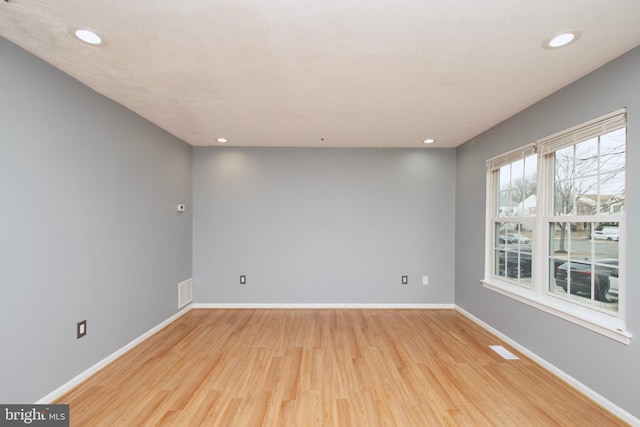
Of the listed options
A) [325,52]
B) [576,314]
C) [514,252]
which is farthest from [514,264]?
[325,52]

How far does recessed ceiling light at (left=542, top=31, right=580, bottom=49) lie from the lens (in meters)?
1.57

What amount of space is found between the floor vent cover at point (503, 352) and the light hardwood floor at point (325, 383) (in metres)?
A: 0.07

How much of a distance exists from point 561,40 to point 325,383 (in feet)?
9.46

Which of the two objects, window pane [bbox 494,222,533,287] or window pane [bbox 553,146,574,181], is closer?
window pane [bbox 553,146,574,181]

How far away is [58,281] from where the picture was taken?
1.98 metres

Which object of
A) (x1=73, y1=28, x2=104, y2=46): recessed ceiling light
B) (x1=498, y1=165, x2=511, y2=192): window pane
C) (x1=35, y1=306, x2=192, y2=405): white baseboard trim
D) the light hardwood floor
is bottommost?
the light hardwood floor

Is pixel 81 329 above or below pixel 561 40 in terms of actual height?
below

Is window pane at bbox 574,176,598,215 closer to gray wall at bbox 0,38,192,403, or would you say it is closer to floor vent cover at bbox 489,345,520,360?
floor vent cover at bbox 489,345,520,360

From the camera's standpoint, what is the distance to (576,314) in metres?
2.10

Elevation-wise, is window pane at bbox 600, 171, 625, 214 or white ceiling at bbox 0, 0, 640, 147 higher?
white ceiling at bbox 0, 0, 640, 147

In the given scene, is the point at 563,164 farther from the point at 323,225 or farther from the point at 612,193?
the point at 323,225

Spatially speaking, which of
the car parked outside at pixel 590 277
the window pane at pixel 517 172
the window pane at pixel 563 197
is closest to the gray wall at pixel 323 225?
the window pane at pixel 517 172

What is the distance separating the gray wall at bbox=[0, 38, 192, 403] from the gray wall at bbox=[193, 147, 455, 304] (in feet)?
3.25

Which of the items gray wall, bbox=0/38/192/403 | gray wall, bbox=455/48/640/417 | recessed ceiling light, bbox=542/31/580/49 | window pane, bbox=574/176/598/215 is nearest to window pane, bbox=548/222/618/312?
window pane, bbox=574/176/598/215
